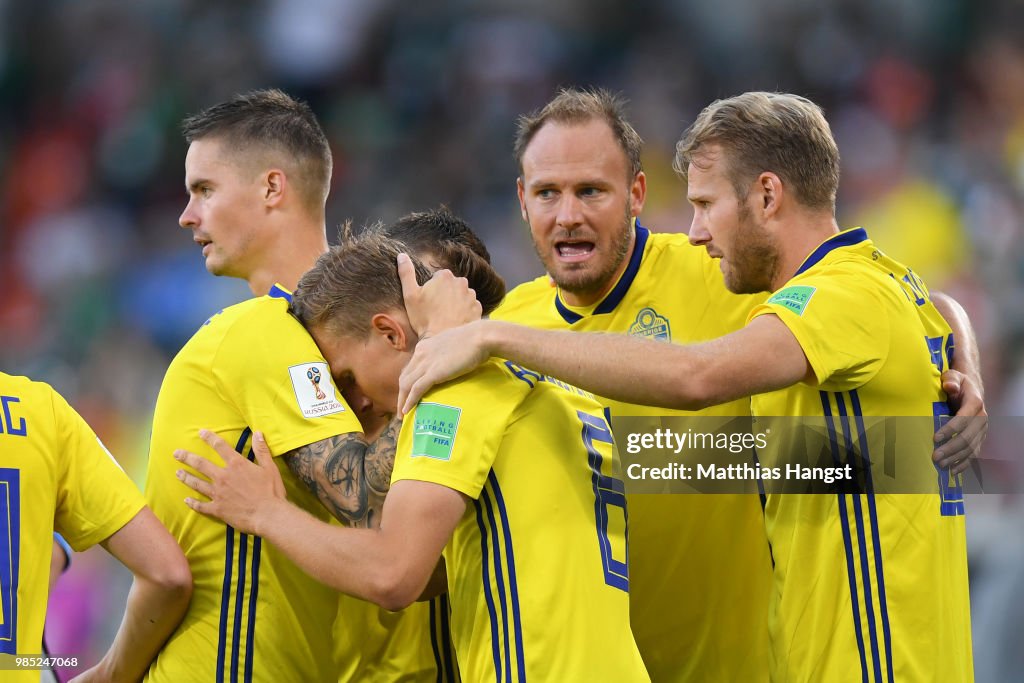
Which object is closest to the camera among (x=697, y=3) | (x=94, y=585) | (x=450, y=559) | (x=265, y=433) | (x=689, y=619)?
(x=450, y=559)

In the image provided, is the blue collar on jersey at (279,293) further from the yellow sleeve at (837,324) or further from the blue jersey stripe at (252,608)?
the yellow sleeve at (837,324)

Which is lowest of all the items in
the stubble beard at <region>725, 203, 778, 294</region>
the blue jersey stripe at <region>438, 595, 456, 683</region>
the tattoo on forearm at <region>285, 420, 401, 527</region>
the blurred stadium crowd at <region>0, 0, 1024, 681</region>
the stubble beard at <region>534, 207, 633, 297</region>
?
the blue jersey stripe at <region>438, 595, 456, 683</region>

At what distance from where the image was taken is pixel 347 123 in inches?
427

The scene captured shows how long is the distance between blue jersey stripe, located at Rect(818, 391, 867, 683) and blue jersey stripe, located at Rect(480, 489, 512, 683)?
3.36 ft

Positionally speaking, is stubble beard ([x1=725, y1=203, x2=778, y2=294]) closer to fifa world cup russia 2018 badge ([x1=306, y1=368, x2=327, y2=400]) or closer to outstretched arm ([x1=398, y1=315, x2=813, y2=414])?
outstretched arm ([x1=398, y1=315, x2=813, y2=414])

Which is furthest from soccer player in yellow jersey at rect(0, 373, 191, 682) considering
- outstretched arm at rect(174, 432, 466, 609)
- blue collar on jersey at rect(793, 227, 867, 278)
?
blue collar on jersey at rect(793, 227, 867, 278)

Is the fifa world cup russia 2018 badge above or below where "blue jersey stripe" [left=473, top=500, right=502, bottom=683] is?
above

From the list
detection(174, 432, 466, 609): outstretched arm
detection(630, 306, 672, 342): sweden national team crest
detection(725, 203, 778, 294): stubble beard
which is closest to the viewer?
detection(174, 432, 466, 609): outstretched arm

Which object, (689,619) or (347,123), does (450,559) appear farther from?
(347,123)

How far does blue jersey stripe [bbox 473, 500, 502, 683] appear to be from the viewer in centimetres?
268

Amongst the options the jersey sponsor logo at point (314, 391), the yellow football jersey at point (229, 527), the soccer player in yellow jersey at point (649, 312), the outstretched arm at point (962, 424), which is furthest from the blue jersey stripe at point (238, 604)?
the outstretched arm at point (962, 424)

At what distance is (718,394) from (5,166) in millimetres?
9408

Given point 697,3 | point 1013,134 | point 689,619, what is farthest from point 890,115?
point 689,619

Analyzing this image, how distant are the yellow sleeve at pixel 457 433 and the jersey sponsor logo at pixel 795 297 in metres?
0.78
